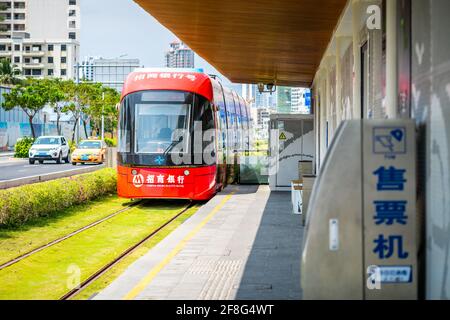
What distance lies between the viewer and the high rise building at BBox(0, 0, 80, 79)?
123 metres

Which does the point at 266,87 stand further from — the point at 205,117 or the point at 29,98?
the point at 29,98

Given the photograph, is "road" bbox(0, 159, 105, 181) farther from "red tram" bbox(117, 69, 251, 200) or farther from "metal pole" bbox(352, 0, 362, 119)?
"metal pole" bbox(352, 0, 362, 119)

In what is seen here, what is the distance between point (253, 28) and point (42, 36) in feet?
394

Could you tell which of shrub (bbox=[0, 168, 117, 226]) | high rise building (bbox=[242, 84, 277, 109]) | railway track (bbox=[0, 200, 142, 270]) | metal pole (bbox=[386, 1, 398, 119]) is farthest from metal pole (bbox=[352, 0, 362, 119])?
high rise building (bbox=[242, 84, 277, 109])

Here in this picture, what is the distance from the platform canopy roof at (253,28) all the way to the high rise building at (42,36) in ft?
348

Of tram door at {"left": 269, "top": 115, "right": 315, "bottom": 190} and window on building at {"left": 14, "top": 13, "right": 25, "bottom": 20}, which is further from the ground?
window on building at {"left": 14, "top": 13, "right": 25, "bottom": 20}

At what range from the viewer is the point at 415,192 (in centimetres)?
579

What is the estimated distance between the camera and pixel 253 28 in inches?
569

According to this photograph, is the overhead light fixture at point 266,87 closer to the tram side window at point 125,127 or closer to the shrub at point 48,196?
the shrub at point 48,196

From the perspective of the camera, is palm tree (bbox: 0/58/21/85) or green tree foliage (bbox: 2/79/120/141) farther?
palm tree (bbox: 0/58/21/85)

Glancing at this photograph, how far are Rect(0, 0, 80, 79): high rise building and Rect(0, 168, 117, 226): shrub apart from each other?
104 metres

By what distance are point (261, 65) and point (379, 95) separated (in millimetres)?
13025

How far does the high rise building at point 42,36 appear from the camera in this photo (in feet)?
404

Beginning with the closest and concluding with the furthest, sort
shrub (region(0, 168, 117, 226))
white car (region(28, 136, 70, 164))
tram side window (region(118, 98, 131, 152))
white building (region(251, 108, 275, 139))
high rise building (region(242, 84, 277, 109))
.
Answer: shrub (region(0, 168, 117, 226)), tram side window (region(118, 98, 131, 152)), white building (region(251, 108, 275, 139)), white car (region(28, 136, 70, 164)), high rise building (region(242, 84, 277, 109))
